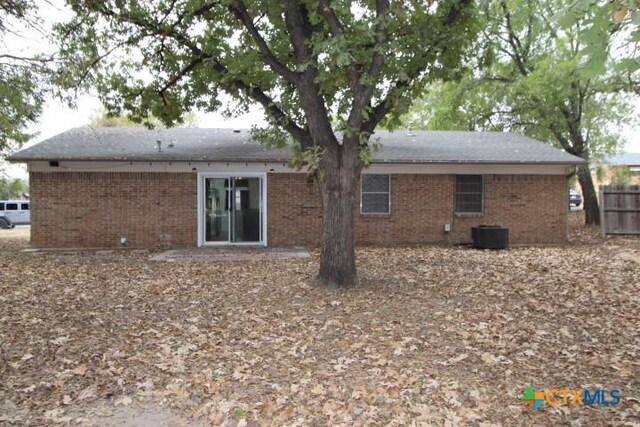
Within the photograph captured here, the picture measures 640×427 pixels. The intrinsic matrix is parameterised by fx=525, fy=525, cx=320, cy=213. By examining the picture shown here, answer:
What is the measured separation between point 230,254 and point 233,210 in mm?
2788

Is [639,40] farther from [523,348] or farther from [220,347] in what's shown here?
[220,347]

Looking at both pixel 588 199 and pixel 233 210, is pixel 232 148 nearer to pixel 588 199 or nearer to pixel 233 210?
pixel 233 210

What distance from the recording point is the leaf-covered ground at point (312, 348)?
14.8ft

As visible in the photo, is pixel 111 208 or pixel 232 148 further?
pixel 232 148

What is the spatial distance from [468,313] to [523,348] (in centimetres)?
149

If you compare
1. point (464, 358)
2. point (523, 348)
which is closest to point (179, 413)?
point (464, 358)

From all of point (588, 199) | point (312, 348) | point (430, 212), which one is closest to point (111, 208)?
point (430, 212)

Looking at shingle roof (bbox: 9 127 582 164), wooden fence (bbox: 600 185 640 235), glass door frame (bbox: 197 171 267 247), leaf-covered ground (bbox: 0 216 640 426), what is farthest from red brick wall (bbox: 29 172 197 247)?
wooden fence (bbox: 600 185 640 235)

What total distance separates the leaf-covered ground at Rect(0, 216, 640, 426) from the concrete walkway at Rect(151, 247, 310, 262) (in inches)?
100.0

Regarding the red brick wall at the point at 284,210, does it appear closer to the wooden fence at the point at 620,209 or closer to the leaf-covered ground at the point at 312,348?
the wooden fence at the point at 620,209

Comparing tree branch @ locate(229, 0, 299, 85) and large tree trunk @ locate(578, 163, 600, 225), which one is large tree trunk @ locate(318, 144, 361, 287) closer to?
tree branch @ locate(229, 0, 299, 85)

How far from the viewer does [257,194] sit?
1667 centimetres

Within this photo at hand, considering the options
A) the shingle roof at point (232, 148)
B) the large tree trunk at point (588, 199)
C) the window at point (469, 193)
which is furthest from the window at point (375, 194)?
the large tree trunk at point (588, 199)

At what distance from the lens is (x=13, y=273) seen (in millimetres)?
11156
